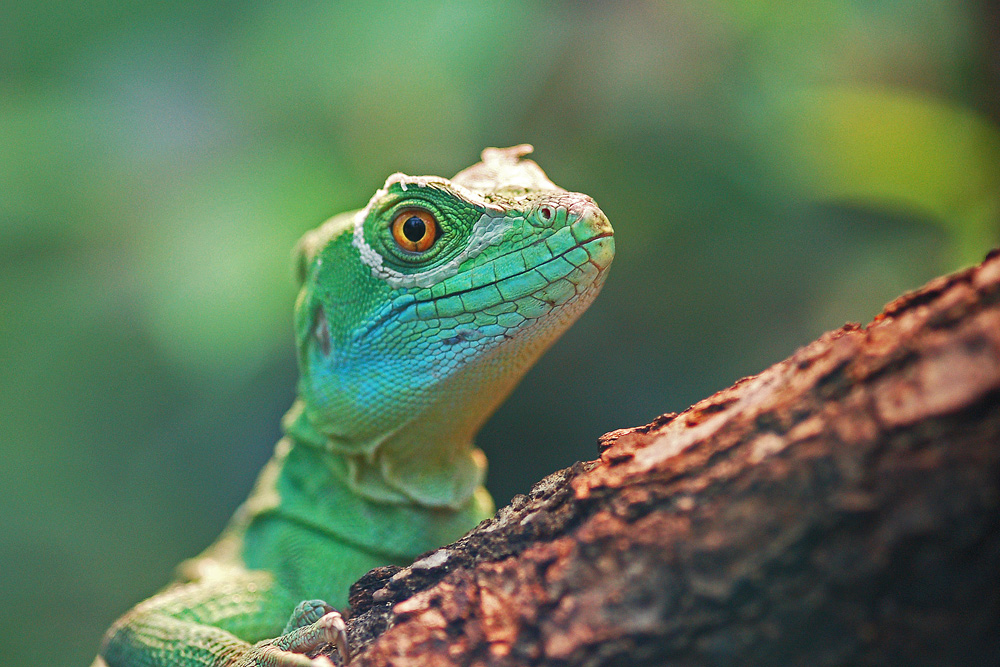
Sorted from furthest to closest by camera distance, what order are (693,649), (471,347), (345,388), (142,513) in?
1. (142,513)
2. (345,388)
3. (471,347)
4. (693,649)

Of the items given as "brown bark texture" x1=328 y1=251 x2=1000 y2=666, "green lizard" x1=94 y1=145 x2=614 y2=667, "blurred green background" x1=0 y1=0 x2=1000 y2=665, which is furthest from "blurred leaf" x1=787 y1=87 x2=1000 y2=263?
"brown bark texture" x1=328 y1=251 x2=1000 y2=666

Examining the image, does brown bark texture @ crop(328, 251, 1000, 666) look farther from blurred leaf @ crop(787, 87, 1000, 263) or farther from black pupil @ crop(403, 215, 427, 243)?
blurred leaf @ crop(787, 87, 1000, 263)

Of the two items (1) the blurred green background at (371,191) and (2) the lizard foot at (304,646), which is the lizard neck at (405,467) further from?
(1) the blurred green background at (371,191)

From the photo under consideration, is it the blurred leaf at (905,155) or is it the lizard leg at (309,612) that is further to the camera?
the blurred leaf at (905,155)

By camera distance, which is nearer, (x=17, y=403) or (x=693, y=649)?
(x=693, y=649)

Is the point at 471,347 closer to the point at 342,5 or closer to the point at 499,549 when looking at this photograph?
the point at 499,549

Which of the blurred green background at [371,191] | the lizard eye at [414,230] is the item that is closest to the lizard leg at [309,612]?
the lizard eye at [414,230]

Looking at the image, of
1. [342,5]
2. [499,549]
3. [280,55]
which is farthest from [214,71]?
[499,549]
